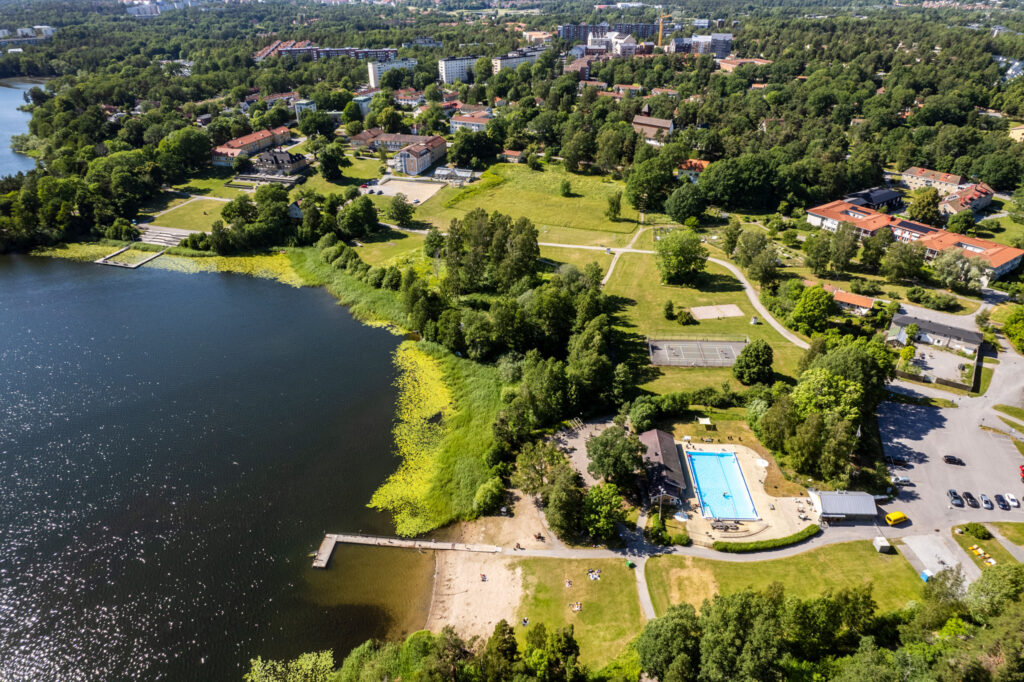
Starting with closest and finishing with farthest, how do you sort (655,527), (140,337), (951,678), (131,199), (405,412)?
1. (951,678)
2. (655,527)
3. (405,412)
4. (140,337)
5. (131,199)

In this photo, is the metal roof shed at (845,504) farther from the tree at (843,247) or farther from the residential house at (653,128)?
the residential house at (653,128)

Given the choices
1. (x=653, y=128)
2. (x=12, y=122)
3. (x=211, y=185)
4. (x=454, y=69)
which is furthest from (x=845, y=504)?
(x=12, y=122)

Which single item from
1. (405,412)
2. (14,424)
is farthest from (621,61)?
(14,424)

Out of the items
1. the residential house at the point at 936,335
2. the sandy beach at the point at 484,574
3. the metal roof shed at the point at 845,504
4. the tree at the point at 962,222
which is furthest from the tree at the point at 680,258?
the tree at the point at 962,222

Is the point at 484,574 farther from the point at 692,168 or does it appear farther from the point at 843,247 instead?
the point at 692,168

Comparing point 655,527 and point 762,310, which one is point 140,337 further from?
point 762,310

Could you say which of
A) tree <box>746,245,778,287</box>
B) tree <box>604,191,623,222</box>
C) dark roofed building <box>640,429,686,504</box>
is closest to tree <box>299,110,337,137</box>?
tree <box>604,191,623,222</box>

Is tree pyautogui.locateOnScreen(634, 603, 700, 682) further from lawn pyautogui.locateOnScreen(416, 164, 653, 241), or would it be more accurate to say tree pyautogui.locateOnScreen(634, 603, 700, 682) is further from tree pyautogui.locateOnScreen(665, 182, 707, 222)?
tree pyautogui.locateOnScreen(665, 182, 707, 222)
